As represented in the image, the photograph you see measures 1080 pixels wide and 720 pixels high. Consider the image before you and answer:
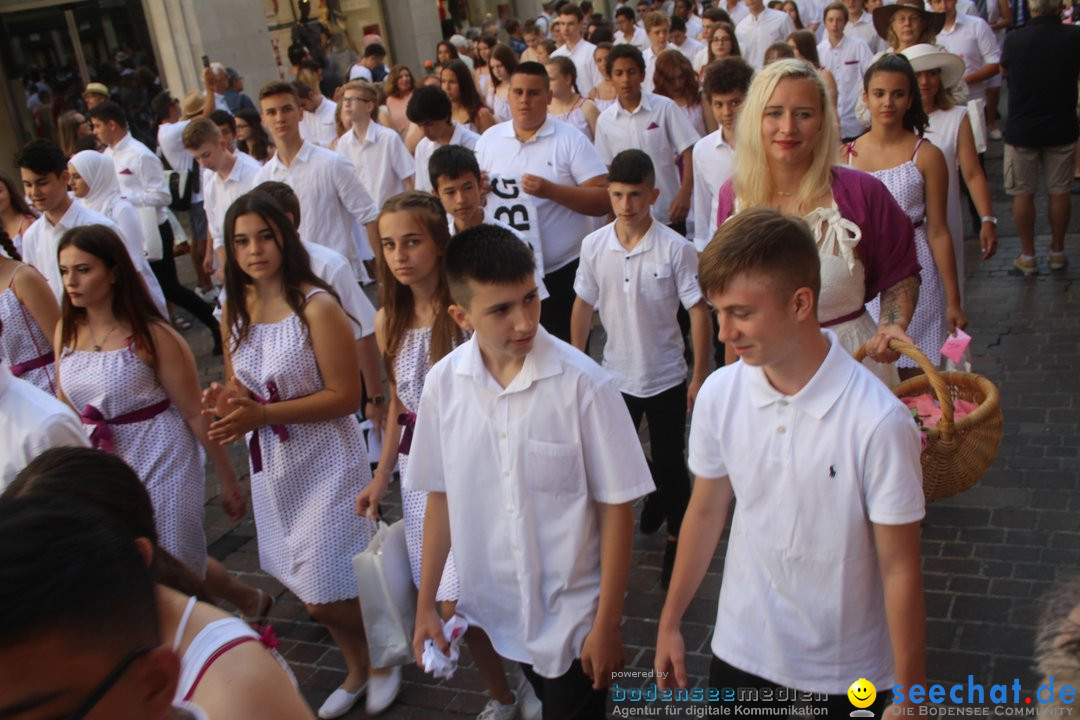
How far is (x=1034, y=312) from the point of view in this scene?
26.0 feet

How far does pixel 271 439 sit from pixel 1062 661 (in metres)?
3.37

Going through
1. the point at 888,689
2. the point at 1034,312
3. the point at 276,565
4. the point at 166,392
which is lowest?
the point at 1034,312

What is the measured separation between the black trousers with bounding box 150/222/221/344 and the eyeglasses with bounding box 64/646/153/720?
8.55m

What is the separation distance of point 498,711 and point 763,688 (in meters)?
1.54

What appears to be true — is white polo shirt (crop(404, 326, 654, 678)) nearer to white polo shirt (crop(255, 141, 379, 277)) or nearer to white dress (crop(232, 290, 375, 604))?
white dress (crop(232, 290, 375, 604))

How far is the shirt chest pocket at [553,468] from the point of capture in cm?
314

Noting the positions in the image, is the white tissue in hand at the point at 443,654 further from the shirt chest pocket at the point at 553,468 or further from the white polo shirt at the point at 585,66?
the white polo shirt at the point at 585,66

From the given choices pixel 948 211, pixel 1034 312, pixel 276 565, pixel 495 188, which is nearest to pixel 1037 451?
pixel 948 211

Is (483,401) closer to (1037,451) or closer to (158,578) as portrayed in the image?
(158,578)

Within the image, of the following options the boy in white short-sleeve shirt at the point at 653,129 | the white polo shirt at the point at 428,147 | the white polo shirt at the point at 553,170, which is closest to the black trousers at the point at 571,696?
the white polo shirt at the point at 553,170

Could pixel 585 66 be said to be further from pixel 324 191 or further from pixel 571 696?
pixel 571 696

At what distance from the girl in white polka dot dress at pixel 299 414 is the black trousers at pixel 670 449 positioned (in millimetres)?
1448

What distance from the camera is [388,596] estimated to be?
3.86 m

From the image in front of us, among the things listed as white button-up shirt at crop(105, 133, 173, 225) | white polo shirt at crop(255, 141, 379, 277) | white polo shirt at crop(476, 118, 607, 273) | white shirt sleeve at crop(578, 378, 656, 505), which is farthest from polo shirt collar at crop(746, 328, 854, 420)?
white button-up shirt at crop(105, 133, 173, 225)
